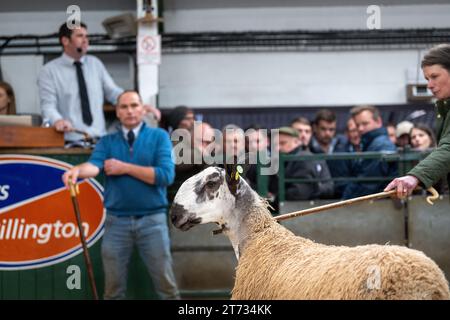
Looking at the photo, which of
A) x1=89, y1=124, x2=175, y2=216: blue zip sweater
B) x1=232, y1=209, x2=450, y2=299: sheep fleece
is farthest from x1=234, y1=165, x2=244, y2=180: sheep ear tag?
x1=89, y1=124, x2=175, y2=216: blue zip sweater

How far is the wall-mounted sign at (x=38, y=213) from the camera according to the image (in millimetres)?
6848

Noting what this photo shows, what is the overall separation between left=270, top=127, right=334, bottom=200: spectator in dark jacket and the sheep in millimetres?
2282

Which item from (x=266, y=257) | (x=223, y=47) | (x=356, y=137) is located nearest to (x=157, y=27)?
(x=223, y=47)

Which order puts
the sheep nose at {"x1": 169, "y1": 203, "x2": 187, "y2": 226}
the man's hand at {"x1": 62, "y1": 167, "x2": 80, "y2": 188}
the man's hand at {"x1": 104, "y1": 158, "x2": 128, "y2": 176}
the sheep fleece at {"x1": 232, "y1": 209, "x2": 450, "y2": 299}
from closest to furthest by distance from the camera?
the sheep fleece at {"x1": 232, "y1": 209, "x2": 450, "y2": 299} → the sheep nose at {"x1": 169, "y1": 203, "x2": 187, "y2": 226} → the man's hand at {"x1": 62, "y1": 167, "x2": 80, "y2": 188} → the man's hand at {"x1": 104, "y1": 158, "x2": 128, "y2": 176}

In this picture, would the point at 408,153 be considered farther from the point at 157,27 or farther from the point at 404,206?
the point at 157,27

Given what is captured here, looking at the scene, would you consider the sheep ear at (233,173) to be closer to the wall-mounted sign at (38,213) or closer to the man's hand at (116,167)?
the man's hand at (116,167)

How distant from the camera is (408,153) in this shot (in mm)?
6781

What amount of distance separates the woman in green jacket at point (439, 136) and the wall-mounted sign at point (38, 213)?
3470 millimetres

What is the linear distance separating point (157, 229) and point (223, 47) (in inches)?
123

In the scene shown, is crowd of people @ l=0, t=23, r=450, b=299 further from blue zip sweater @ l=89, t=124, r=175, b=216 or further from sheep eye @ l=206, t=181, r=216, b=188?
sheep eye @ l=206, t=181, r=216, b=188

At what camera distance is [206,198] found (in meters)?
4.51

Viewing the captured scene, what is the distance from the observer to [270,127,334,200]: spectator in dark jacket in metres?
6.93

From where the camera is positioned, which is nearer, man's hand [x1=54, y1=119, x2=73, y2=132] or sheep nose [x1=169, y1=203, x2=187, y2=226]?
sheep nose [x1=169, y1=203, x2=187, y2=226]
